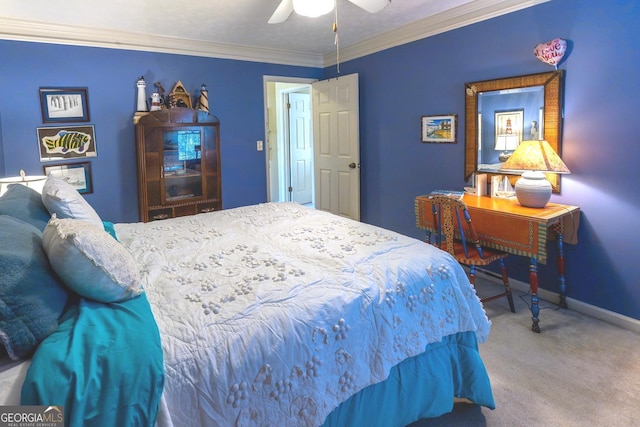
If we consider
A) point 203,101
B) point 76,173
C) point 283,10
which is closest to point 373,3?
point 283,10

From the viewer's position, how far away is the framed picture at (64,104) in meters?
3.57

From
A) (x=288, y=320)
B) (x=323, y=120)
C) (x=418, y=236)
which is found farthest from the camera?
(x=323, y=120)

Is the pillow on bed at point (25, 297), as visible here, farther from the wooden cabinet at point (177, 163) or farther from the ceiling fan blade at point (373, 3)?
the wooden cabinet at point (177, 163)

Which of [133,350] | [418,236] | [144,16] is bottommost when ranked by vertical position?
[418,236]

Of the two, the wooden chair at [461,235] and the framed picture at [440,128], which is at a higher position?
the framed picture at [440,128]

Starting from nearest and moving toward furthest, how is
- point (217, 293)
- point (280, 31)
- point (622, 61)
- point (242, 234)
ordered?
point (217, 293) < point (242, 234) < point (622, 61) < point (280, 31)

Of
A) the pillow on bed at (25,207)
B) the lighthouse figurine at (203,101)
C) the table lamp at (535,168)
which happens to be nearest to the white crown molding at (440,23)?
the table lamp at (535,168)

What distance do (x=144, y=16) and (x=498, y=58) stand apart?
2.96 meters

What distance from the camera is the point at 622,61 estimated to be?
251cm

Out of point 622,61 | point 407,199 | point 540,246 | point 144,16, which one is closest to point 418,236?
point 407,199

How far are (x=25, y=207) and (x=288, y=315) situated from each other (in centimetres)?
130

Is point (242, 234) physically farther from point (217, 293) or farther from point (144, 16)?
point (144, 16)

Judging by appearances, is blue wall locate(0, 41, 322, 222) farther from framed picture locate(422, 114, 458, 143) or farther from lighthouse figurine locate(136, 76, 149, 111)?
framed picture locate(422, 114, 458, 143)

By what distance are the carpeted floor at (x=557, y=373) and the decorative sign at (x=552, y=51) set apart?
5.90ft
